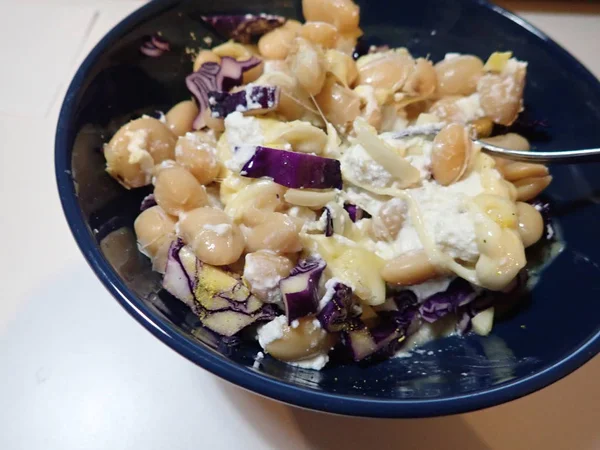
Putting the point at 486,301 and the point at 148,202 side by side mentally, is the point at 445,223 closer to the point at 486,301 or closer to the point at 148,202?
the point at 486,301

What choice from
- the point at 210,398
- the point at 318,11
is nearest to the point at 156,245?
the point at 210,398

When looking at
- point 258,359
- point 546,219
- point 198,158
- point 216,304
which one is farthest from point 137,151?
point 546,219

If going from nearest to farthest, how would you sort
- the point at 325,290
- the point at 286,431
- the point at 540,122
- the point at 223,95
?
the point at 325,290
the point at 286,431
the point at 223,95
the point at 540,122

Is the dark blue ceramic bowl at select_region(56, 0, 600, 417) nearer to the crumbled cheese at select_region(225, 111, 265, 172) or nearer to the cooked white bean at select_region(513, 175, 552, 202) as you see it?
the cooked white bean at select_region(513, 175, 552, 202)

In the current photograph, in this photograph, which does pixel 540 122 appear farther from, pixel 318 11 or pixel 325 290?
pixel 325 290

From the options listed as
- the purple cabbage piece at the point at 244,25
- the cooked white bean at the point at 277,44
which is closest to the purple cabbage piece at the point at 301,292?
the cooked white bean at the point at 277,44

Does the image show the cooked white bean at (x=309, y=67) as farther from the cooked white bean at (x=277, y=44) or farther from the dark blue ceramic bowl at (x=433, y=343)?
the dark blue ceramic bowl at (x=433, y=343)

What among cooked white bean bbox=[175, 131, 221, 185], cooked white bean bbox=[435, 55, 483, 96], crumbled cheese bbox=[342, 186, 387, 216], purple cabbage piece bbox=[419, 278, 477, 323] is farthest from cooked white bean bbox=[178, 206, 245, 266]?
cooked white bean bbox=[435, 55, 483, 96]
